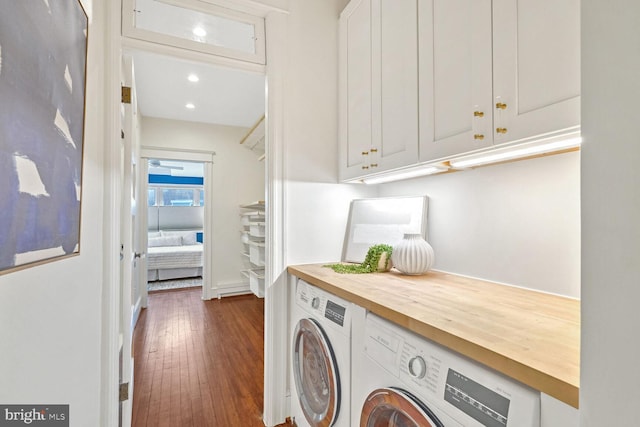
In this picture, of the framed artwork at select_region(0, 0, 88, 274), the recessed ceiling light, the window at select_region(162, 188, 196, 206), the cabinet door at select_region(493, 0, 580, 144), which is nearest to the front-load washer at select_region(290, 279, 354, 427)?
the cabinet door at select_region(493, 0, 580, 144)

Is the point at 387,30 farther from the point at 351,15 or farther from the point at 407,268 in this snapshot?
the point at 407,268

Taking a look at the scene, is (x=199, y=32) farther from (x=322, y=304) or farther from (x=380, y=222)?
(x=322, y=304)

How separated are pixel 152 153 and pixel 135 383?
308cm

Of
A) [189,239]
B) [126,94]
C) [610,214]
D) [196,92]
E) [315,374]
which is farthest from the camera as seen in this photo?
[189,239]

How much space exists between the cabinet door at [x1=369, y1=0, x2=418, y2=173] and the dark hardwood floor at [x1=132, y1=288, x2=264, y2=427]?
1774mm

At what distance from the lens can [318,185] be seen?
1.95 metres

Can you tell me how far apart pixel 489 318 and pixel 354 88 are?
1.47 m

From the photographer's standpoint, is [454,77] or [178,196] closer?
[454,77]

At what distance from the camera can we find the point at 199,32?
1770 mm

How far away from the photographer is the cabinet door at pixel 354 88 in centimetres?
172

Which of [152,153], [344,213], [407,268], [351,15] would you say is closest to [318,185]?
[344,213]

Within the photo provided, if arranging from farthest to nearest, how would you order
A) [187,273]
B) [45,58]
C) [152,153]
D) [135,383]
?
[187,273] → [152,153] → [135,383] → [45,58]

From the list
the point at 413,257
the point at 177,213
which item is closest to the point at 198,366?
the point at 413,257

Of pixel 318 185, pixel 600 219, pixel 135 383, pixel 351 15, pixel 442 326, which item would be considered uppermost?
pixel 351 15
